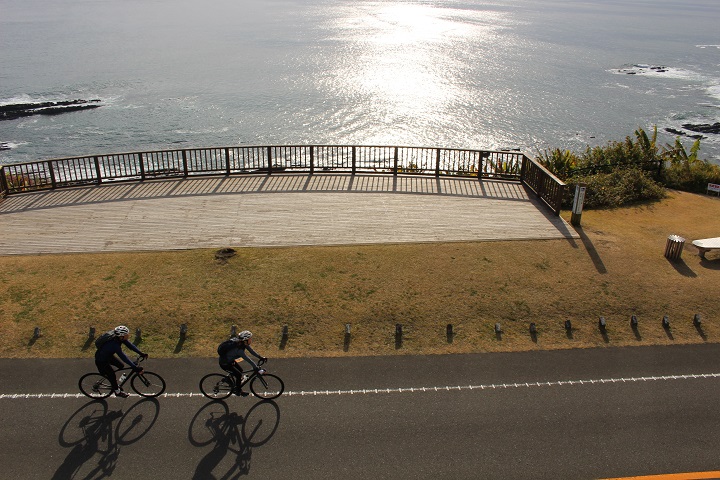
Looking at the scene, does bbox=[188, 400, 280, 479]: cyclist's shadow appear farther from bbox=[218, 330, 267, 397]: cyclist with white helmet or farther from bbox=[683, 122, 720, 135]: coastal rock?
bbox=[683, 122, 720, 135]: coastal rock

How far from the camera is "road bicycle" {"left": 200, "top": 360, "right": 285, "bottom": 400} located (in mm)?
10477

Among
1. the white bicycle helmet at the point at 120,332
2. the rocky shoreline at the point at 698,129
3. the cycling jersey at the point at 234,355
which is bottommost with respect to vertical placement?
the rocky shoreline at the point at 698,129

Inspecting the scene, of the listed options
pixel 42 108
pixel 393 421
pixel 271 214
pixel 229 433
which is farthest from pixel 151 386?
pixel 42 108

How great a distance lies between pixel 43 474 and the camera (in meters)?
8.91

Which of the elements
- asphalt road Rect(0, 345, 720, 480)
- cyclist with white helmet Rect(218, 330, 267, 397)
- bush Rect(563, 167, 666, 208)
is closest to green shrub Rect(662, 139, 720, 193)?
bush Rect(563, 167, 666, 208)

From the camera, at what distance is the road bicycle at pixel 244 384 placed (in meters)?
10.5

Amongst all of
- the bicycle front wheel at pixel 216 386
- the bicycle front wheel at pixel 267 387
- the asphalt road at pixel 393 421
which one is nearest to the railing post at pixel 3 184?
the asphalt road at pixel 393 421

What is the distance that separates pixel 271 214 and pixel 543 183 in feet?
30.2

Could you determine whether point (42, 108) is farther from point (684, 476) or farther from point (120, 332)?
point (684, 476)

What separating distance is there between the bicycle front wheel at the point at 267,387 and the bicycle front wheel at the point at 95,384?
264cm

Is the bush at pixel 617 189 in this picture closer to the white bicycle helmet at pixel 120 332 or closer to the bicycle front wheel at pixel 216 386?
the bicycle front wheel at pixel 216 386

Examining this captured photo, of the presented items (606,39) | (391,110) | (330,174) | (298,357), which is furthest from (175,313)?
(606,39)

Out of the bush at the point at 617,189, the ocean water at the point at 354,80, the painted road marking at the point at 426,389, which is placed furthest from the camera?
the ocean water at the point at 354,80

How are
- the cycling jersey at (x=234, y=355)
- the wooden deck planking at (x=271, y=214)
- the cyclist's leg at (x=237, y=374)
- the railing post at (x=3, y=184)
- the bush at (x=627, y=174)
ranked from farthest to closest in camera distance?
the bush at (x=627, y=174)
the railing post at (x=3, y=184)
the wooden deck planking at (x=271, y=214)
the cyclist's leg at (x=237, y=374)
the cycling jersey at (x=234, y=355)
